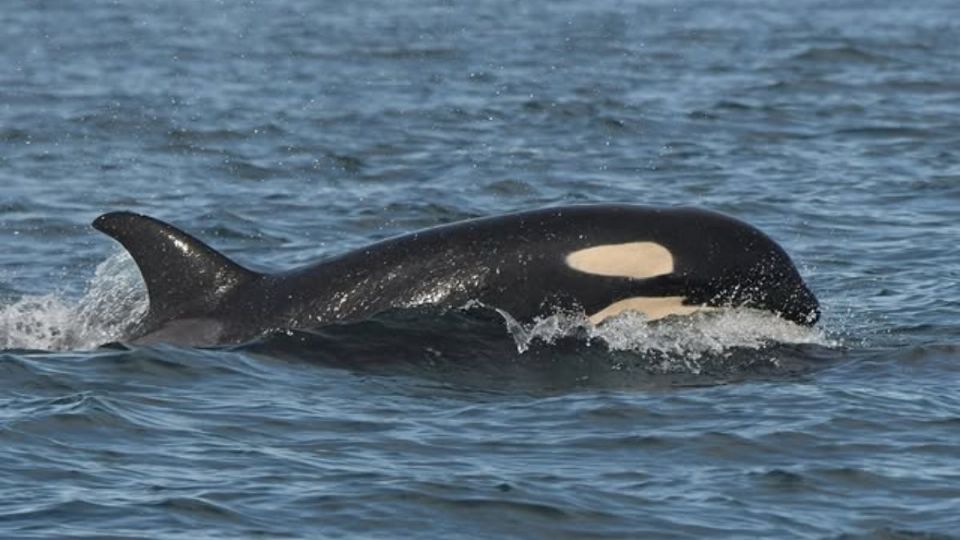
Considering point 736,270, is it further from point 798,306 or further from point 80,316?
point 80,316

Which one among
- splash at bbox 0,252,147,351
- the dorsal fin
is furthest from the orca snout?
splash at bbox 0,252,147,351

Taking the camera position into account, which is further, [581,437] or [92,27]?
[92,27]

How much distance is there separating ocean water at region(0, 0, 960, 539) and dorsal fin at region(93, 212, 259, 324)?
0.55 metres

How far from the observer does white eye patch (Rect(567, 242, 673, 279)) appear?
15836 millimetres

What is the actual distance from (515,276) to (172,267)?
96.2 inches

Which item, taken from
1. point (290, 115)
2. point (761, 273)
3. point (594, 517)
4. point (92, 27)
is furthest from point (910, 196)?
point (92, 27)

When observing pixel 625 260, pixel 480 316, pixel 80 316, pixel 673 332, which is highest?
pixel 625 260

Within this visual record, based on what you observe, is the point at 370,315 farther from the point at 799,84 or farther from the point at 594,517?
the point at 799,84

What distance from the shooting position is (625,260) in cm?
1584

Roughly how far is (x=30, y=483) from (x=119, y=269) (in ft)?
20.4

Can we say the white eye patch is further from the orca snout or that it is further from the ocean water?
the orca snout

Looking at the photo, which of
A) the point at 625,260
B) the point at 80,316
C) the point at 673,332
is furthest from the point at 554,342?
the point at 80,316

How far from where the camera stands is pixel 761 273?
15.9 metres

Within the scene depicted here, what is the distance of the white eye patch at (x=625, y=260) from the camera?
1584 cm
